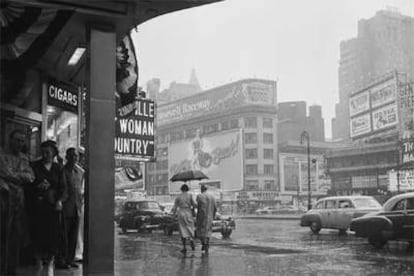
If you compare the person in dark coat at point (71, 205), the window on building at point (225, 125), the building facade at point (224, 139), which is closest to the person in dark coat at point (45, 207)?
the person in dark coat at point (71, 205)

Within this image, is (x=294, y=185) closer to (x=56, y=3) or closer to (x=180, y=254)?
(x=180, y=254)

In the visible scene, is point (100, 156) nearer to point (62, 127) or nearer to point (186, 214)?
point (62, 127)

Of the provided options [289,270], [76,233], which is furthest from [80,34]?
[289,270]

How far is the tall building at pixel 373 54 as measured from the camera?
81.5 metres

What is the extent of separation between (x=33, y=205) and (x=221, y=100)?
10030 centimetres

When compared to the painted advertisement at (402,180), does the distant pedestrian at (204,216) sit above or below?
below

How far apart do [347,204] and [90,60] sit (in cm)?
1757

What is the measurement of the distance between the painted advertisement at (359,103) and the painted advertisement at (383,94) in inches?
70.6

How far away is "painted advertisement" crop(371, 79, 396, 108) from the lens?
6625 cm

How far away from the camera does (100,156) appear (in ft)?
19.9

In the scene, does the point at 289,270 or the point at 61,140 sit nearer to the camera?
the point at 289,270

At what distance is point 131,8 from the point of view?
629 centimetres

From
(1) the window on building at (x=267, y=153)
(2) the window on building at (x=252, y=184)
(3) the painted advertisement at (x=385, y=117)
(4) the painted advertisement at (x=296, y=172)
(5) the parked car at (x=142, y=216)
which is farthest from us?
(2) the window on building at (x=252, y=184)

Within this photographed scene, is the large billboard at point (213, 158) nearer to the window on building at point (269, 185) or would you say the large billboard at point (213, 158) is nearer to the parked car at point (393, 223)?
the window on building at point (269, 185)
